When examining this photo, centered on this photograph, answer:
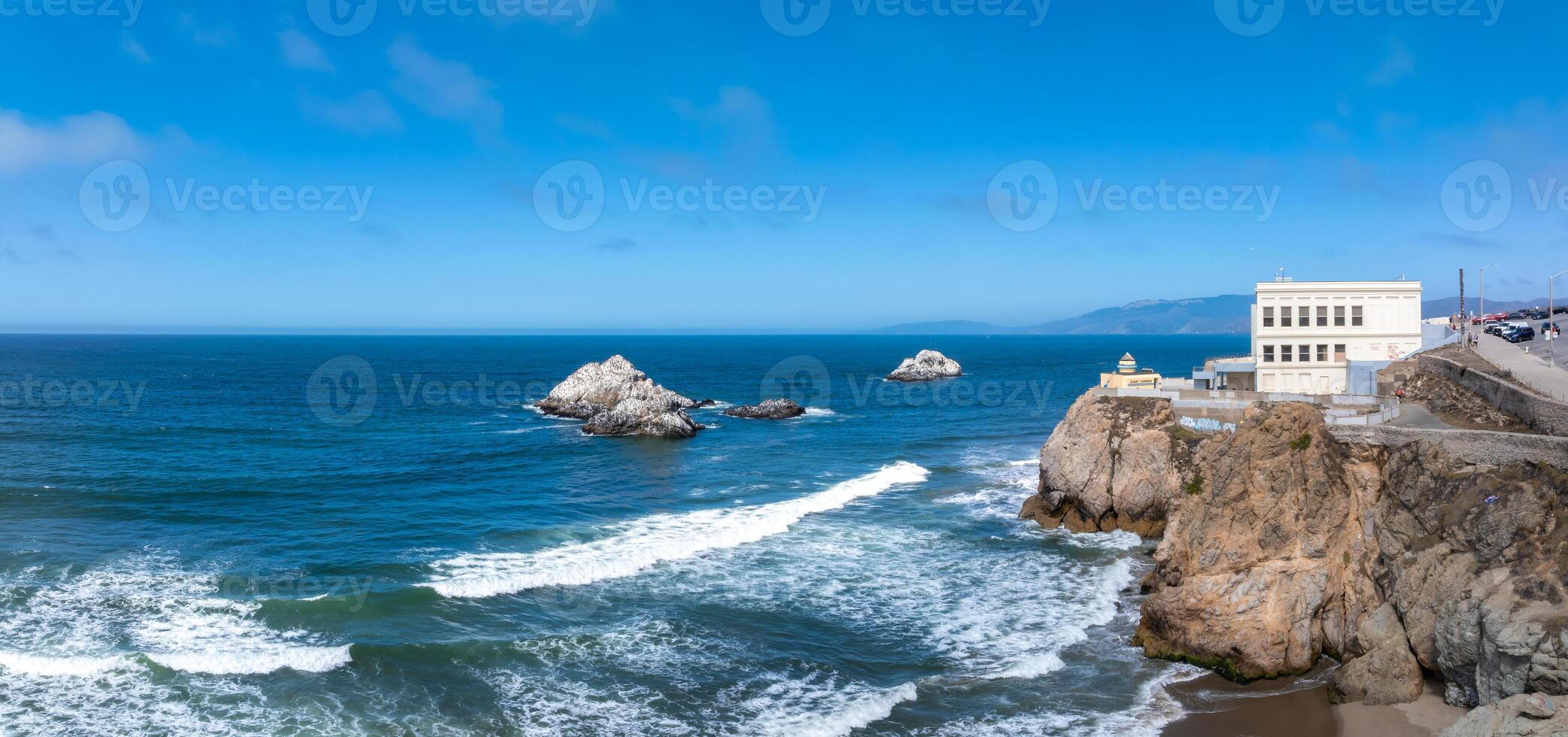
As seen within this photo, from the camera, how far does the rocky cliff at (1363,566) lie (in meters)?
16.7

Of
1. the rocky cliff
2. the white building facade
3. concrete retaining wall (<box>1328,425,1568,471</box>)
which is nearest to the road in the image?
the white building facade

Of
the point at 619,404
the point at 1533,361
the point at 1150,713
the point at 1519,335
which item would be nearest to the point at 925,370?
the point at 619,404

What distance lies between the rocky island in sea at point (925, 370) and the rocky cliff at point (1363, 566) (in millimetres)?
89527

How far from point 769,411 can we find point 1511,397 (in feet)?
166

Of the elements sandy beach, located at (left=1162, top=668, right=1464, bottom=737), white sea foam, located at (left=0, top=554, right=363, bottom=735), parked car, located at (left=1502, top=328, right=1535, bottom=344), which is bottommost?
sandy beach, located at (left=1162, top=668, right=1464, bottom=737)

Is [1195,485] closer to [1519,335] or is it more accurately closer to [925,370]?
[1519,335]

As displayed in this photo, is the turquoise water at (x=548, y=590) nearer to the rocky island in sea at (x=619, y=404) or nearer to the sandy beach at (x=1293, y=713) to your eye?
the sandy beach at (x=1293, y=713)

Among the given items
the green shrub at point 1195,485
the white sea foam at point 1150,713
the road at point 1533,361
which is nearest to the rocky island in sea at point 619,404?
the green shrub at point 1195,485

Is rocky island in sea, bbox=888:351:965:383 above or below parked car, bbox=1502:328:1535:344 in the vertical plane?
below

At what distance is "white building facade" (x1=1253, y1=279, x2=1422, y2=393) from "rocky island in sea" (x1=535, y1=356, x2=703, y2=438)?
35.9m

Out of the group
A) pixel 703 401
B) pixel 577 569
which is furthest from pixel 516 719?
pixel 703 401

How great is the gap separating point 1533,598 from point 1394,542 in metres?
4.36

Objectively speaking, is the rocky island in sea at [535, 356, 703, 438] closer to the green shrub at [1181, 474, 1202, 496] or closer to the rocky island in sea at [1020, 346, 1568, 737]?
the green shrub at [1181, 474, 1202, 496]

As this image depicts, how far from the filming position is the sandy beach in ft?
56.2
